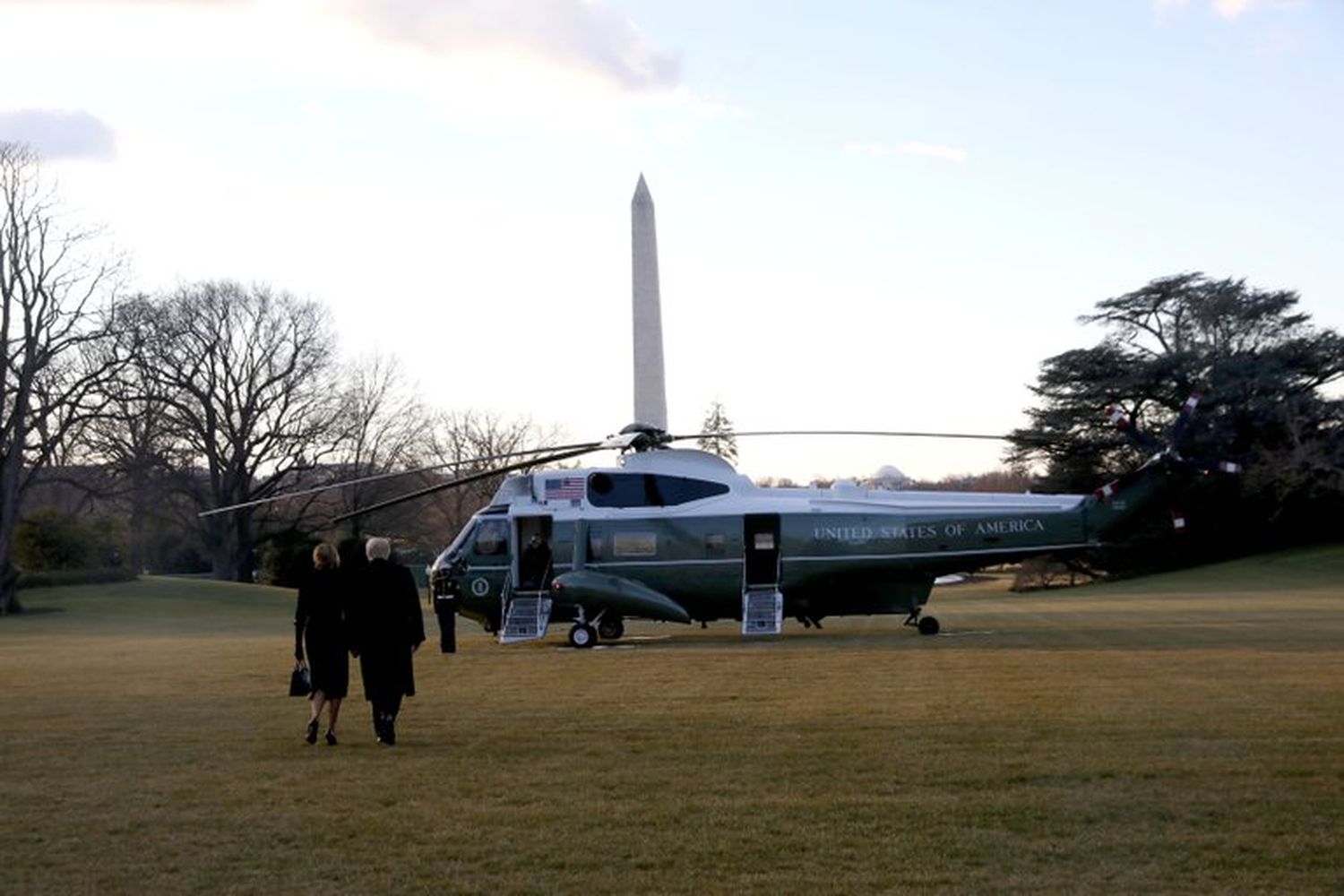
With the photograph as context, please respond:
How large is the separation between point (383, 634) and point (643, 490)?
1360cm

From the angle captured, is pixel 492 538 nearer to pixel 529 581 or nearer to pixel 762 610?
pixel 529 581

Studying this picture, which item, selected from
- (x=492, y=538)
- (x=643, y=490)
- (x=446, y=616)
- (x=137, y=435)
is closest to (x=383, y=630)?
(x=446, y=616)

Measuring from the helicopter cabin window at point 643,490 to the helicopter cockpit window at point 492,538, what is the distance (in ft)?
5.23

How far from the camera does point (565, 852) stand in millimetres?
8492

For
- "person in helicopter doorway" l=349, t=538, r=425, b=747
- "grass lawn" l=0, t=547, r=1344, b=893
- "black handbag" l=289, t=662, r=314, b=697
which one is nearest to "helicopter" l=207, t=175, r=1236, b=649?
"grass lawn" l=0, t=547, r=1344, b=893

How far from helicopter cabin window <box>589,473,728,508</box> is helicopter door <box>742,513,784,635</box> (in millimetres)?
1003

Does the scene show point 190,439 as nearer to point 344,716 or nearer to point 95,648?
point 95,648

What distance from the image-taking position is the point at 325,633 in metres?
13.2

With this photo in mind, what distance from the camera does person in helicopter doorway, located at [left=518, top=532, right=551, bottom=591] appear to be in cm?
2666

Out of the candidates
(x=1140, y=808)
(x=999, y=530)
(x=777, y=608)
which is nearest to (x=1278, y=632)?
(x=999, y=530)

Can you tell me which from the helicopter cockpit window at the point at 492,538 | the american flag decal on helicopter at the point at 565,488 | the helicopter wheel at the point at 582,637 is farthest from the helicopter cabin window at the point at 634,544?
the helicopter cockpit window at the point at 492,538

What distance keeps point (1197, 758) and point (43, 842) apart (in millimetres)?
7514

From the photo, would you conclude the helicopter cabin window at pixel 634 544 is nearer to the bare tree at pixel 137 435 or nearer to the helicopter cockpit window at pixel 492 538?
the helicopter cockpit window at pixel 492 538

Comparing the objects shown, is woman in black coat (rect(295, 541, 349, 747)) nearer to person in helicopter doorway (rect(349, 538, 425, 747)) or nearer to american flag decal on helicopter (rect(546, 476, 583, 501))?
person in helicopter doorway (rect(349, 538, 425, 747))
